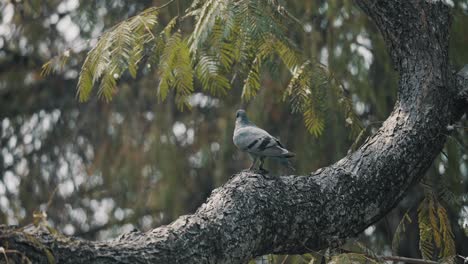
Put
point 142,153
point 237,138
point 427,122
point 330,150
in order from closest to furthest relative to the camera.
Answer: point 427,122, point 237,138, point 330,150, point 142,153

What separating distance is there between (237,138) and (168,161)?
188 centimetres

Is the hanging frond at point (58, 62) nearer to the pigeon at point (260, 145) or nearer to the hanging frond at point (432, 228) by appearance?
the pigeon at point (260, 145)

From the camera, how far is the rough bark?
241 cm

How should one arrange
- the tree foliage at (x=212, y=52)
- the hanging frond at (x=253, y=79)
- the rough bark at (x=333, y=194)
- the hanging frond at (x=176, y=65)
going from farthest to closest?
the hanging frond at (x=253, y=79)
the hanging frond at (x=176, y=65)
the tree foliage at (x=212, y=52)
the rough bark at (x=333, y=194)

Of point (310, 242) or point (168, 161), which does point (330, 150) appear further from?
point (310, 242)

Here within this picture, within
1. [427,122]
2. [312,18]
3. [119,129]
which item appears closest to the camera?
[427,122]

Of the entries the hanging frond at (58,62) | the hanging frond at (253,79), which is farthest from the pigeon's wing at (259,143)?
the hanging frond at (58,62)

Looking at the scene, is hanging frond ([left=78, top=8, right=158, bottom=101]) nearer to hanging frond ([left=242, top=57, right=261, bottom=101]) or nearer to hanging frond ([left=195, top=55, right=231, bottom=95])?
hanging frond ([left=195, top=55, right=231, bottom=95])

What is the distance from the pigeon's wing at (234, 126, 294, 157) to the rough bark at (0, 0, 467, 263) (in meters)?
0.36

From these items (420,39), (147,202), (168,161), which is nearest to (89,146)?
(147,202)

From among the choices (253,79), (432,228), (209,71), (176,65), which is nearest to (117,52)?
(176,65)

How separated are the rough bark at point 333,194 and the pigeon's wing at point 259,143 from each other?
1.18 ft

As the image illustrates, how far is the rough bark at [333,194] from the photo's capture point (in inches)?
95.0

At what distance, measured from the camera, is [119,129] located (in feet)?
20.3
